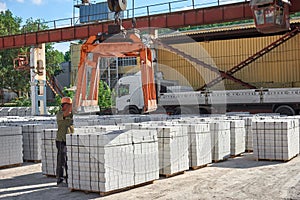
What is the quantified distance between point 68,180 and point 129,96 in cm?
1631

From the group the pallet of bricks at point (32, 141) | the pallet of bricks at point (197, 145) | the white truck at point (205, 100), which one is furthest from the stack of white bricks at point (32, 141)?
the white truck at point (205, 100)

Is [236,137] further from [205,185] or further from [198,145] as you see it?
[205,185]

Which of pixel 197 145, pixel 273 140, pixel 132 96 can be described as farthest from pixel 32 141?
pixel 132 96

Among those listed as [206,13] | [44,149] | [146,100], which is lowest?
[44,149]

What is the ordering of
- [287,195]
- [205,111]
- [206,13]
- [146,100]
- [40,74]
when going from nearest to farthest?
[287,195] < [146,100] < [206,13] < [205,111] < [40,74]

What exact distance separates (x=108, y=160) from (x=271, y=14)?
1092 cm

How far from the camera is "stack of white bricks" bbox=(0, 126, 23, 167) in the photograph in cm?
934

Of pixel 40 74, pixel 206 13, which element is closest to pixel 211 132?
pixel 206 13

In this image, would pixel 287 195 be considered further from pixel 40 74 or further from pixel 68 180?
pixel 40 74

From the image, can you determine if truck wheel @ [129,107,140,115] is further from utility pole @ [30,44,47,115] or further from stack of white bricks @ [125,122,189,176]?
stack of white bricks @ [125,122,189,176]

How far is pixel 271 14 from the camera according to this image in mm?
15000

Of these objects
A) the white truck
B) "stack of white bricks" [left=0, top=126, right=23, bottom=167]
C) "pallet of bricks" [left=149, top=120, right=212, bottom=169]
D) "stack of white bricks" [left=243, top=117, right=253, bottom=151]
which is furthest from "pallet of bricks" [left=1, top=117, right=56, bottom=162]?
the white truck

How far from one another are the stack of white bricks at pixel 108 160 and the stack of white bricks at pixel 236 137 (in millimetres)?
3876

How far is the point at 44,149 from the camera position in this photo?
322 inches
